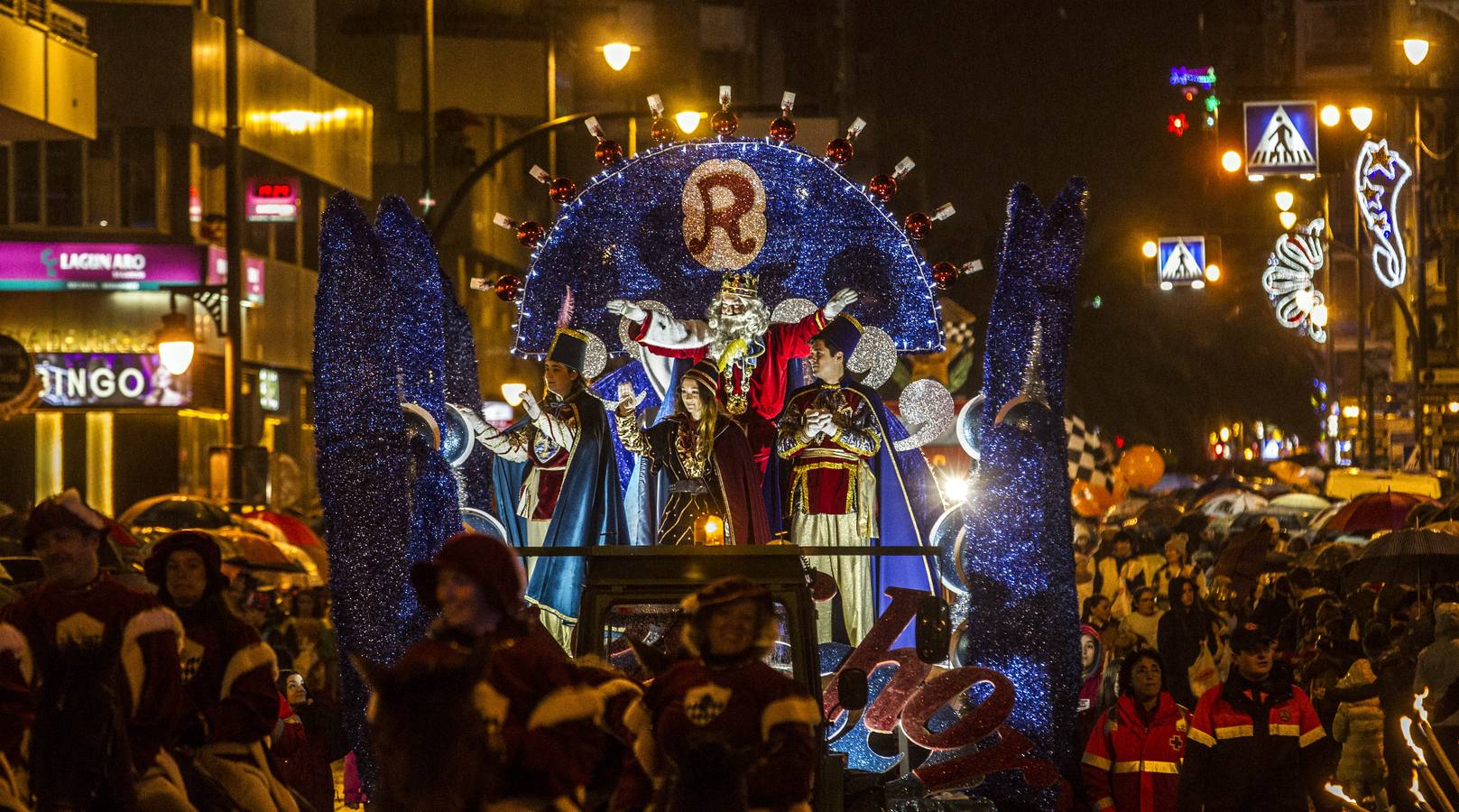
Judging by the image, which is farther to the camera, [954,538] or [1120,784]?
[954,538]

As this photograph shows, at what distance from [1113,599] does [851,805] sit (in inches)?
480

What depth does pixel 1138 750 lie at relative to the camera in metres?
10.1

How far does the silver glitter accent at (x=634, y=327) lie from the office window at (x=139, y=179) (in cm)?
1915

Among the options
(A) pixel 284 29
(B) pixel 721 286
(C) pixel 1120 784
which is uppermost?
(A) pixel 284 29

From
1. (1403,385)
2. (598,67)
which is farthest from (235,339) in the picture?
(598,67)

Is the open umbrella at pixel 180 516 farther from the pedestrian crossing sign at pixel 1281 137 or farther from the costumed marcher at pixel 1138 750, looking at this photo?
the pedestrian crossing sign at pixel 1281 137

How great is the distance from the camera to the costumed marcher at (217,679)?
817 cm

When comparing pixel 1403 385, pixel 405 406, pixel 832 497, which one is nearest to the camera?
pixel 405 406

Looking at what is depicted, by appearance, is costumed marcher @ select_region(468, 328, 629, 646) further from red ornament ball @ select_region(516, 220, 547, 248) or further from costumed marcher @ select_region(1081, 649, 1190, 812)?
costumed marcher @ select_region(1081, 649, 1190, 812)

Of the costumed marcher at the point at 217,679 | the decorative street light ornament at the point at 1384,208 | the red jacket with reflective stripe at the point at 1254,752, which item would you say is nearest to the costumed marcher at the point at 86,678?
the costumed marcher at the point at 217,679

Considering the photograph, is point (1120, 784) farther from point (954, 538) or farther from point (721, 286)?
point (721, 286)

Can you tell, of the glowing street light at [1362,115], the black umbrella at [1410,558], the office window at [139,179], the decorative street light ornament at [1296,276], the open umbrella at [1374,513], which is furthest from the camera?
the decorative street light ornament at [1296,276]

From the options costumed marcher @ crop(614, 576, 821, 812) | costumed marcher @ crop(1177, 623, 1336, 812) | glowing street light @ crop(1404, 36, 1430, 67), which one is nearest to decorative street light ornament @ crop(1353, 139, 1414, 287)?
→ glowing street light @ crop(1404, 36, 1430, 67)

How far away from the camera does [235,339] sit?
24.9 m
